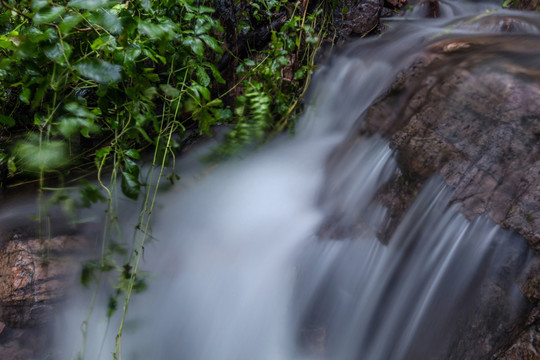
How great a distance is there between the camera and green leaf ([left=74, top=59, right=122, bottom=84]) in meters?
1.37

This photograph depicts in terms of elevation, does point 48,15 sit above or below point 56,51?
above

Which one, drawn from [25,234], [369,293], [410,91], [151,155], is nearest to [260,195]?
[151,155]

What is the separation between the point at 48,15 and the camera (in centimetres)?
127

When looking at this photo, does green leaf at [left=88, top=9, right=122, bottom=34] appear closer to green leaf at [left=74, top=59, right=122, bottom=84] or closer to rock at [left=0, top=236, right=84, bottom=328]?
green leaf at [left=74, top=59, right=122, bottom=84]

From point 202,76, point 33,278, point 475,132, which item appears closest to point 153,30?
point 202,76

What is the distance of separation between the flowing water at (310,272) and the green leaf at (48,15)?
1081 mm

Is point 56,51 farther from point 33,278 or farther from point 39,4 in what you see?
point 33,278

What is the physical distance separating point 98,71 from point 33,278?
0.94 metres

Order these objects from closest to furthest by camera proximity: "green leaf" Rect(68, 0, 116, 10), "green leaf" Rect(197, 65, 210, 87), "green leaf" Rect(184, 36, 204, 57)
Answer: "green leaf" Rect(68, 0, 116, 10) → "green leaf" Rect(184, 36, 204, 57) → "green leaf" Rect(197, 65, 210, 87)

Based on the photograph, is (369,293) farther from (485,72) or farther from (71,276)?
(71,276)

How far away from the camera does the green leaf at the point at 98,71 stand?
4.49 ft

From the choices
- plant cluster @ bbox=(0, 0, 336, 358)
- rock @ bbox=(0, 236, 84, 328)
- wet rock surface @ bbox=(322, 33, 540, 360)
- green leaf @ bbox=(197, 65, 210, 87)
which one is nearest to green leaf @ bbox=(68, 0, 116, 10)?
plant cluster @ bbox=(0, 0, 336, 358)

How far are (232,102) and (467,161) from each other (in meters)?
1.74

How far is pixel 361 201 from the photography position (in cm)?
198
